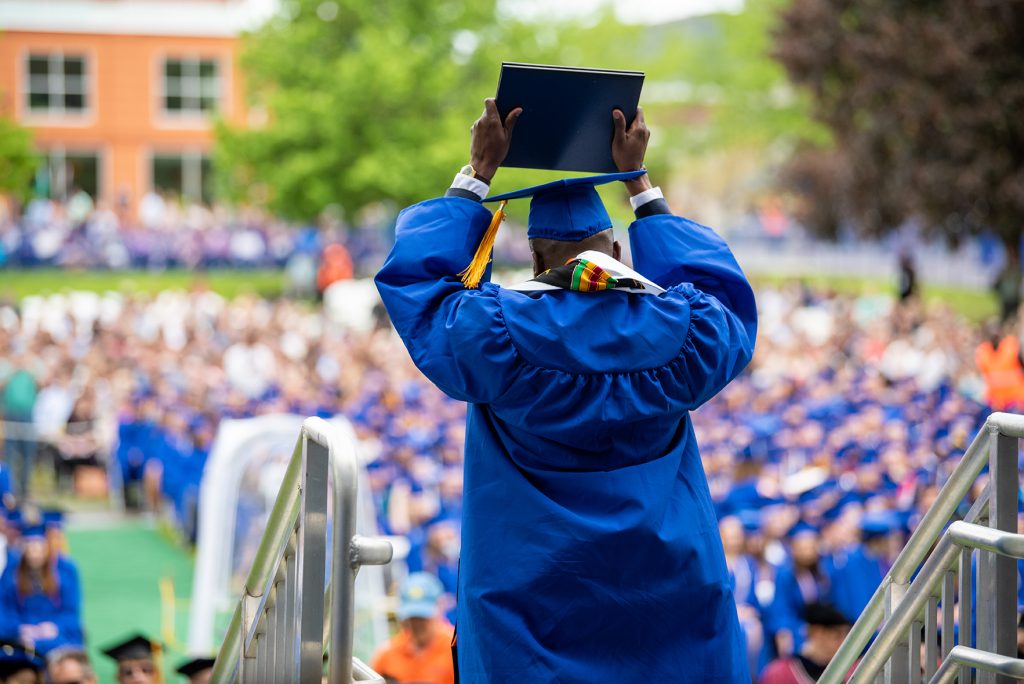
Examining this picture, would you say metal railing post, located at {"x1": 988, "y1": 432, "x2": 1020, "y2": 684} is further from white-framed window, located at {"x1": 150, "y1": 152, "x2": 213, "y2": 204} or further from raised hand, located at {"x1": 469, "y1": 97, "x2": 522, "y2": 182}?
white-framed window, located at {"x1": 150, "y1": 152, "x2": 213, "y2": 204}

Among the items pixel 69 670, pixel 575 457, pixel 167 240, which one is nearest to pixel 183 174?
pixel 167 240

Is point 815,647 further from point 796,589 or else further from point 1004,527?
point 1004,527

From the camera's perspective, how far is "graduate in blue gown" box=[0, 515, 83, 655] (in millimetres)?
9477

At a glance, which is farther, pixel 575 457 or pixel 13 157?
pixel 13 157

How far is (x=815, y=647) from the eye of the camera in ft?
23.9

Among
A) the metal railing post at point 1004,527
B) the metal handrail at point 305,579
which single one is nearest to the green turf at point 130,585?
the metal handrail at point 305,579

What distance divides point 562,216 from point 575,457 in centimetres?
60

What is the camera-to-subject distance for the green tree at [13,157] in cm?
3166

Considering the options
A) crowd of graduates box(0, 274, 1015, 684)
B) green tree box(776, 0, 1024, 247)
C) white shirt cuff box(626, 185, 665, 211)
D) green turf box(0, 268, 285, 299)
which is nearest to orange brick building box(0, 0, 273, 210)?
green turf box(0, 268, 285, 299)

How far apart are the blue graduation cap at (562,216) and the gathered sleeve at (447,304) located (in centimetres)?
3

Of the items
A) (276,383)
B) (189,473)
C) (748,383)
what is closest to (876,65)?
(748,383)

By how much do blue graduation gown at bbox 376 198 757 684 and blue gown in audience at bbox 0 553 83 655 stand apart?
7.09 metres

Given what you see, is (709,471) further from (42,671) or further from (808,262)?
(808,262)

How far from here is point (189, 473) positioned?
16.3 meters
